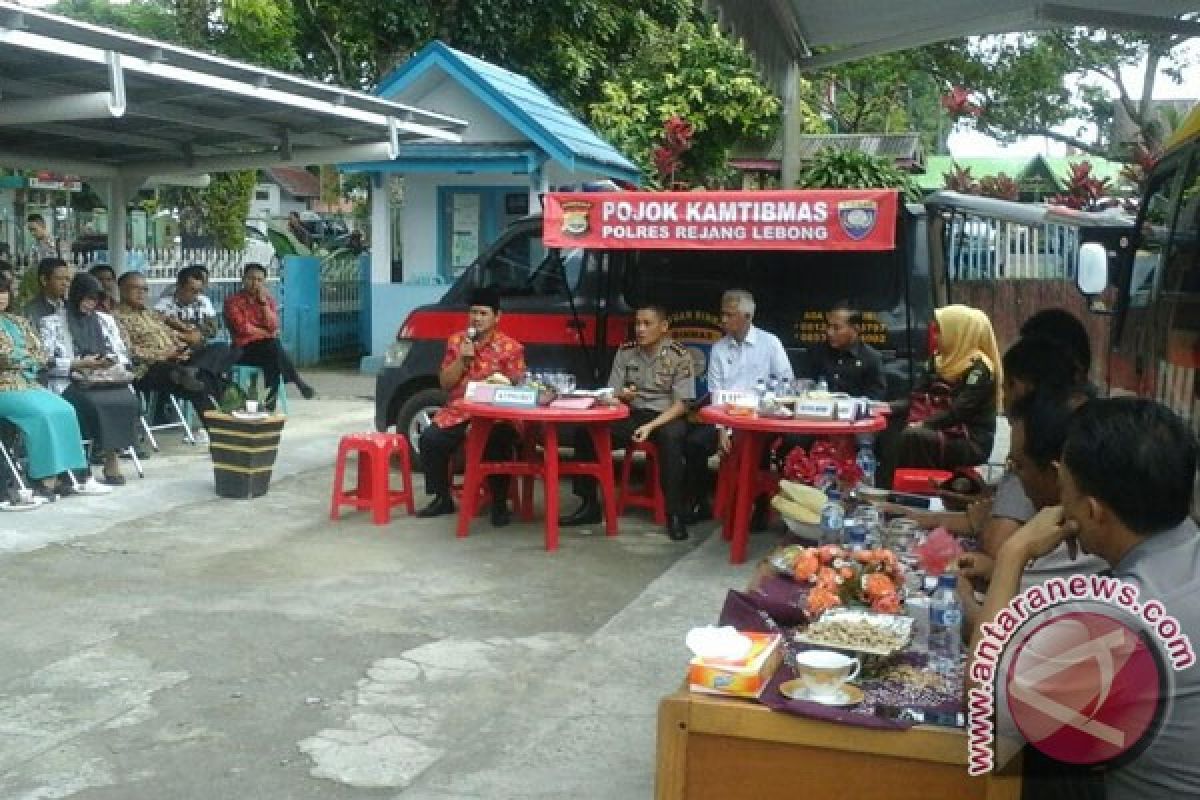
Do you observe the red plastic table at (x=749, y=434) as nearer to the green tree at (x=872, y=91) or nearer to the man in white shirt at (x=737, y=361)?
the man in white shirt at (x=737, y=361)

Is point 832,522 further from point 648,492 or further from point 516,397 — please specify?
point 648,492

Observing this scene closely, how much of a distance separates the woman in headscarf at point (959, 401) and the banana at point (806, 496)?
232cm

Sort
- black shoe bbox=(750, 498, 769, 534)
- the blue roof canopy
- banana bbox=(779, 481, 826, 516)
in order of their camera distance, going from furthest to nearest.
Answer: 1. the blue roof canopy
2. black shoe bbox=(750, 498, 769, 534)
3. banana bbox=(779, 481, 826, 516)

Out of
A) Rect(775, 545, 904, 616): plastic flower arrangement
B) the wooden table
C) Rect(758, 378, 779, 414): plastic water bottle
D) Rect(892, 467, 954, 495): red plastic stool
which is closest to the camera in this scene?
the wooden table

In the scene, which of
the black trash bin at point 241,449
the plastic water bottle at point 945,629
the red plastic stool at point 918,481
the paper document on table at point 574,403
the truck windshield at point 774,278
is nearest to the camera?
the plastic water bottle at point 945,629

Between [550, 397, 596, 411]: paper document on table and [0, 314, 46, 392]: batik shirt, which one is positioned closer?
[550, 397, 596, 411]: paper document on table

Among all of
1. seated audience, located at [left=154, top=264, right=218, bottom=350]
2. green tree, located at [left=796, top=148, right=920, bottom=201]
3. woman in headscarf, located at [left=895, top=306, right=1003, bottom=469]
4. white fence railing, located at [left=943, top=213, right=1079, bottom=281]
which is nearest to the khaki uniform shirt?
woman in headscarf, located at [left=895, top=306, right=1003, bottom=469]

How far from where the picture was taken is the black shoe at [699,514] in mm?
8317

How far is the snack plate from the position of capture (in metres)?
3.14

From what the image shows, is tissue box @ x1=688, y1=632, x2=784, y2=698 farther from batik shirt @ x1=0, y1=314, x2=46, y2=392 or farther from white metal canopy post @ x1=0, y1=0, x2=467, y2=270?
batik shirt @ x1=0, y1=314, x2=46, y2=392

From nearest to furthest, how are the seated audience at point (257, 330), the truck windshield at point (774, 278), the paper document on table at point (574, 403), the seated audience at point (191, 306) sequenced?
1. the paper document on table at point (574, 403)
2. the truck windshield at point (774, 278)
3. the seated audience at point (191, 306)
4. the seated audience at point (257, 330)

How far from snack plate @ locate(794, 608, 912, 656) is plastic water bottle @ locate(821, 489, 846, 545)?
899 millimetres

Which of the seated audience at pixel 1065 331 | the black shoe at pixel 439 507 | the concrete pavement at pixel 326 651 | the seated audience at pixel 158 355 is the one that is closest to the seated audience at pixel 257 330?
the seated audience at pixel 158 355

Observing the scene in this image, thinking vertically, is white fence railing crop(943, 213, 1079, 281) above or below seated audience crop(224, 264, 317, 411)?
above
